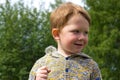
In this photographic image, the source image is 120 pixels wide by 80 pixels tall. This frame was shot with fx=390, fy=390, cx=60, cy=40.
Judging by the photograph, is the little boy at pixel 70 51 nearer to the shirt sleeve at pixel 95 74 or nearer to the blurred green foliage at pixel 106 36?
the shirt sleeve at pixel 95 74

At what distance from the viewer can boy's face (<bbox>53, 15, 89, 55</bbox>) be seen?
290 cm

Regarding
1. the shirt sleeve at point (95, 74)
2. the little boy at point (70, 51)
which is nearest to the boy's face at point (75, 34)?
the little boy at point (70, 51)

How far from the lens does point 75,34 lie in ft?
9.53

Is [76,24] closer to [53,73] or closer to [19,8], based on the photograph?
[53,73]

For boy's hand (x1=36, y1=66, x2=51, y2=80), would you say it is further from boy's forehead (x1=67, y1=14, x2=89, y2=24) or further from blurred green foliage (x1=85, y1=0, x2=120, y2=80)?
blurred green foliage (x1=85, y1=0, x2=120, y2=80)

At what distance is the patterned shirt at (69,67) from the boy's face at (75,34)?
8 centimetres

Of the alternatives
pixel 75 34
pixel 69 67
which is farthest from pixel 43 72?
pixel 75 34

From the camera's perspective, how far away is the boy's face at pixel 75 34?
114 inches

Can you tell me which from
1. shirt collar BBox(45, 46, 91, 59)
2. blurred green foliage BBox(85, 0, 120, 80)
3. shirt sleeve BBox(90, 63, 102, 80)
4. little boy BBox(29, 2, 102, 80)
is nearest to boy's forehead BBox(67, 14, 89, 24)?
little boy BBox(29, 2, 102, 80)

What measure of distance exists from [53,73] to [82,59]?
0.25 metres

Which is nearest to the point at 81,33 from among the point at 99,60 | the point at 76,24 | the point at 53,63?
the point at 76,24

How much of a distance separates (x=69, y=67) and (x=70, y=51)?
0.12 m

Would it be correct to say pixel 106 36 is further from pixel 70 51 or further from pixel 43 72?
pixel 43 72

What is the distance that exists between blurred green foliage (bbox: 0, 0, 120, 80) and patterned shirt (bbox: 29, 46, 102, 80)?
21.3 m
